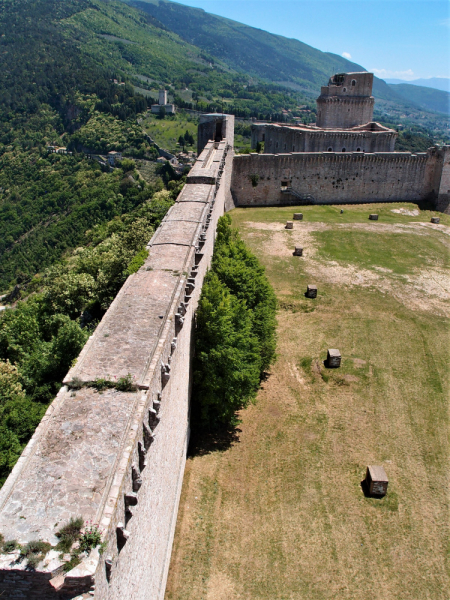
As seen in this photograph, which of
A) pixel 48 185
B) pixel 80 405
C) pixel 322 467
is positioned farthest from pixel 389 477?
pixel 48 185

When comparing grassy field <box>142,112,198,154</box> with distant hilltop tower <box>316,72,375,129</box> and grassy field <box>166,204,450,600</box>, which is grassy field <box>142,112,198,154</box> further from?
grassy field <box>166,204,450,600</box>

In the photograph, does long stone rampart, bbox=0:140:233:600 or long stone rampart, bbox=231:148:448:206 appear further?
long stone rampart, bbox=231:148:448:206

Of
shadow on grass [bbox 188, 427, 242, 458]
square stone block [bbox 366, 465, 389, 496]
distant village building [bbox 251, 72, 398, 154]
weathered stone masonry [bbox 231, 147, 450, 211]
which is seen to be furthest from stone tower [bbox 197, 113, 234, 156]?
square stone block [bbox 366, 465, 389, 496]

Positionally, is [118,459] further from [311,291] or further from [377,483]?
[311,291]

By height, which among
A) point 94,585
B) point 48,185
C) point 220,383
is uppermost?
point 94,585

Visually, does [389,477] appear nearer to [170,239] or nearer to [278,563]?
[278,563]

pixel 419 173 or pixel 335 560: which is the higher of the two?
pixel 419 173
